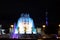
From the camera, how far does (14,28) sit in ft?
27.1

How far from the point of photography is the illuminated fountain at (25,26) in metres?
8.19

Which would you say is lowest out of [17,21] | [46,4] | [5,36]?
[5,36]

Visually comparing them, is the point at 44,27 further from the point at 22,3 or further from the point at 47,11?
the point at 22,3

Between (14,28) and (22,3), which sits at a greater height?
(22,3)

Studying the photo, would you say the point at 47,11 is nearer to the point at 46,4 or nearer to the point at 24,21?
the point at 46,4

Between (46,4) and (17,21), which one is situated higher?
(46,4)

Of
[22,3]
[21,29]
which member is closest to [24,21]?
[21,29]

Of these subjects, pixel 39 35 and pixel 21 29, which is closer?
pixel 39 35

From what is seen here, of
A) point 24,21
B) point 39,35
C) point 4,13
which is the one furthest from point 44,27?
point 4,13

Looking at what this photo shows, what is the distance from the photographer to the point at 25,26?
28.0ft

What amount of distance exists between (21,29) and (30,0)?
45.0 inches

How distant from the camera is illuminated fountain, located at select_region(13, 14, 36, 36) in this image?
819 centimetres

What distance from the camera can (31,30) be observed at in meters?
8.37

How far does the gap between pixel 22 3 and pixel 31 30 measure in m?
1.09
